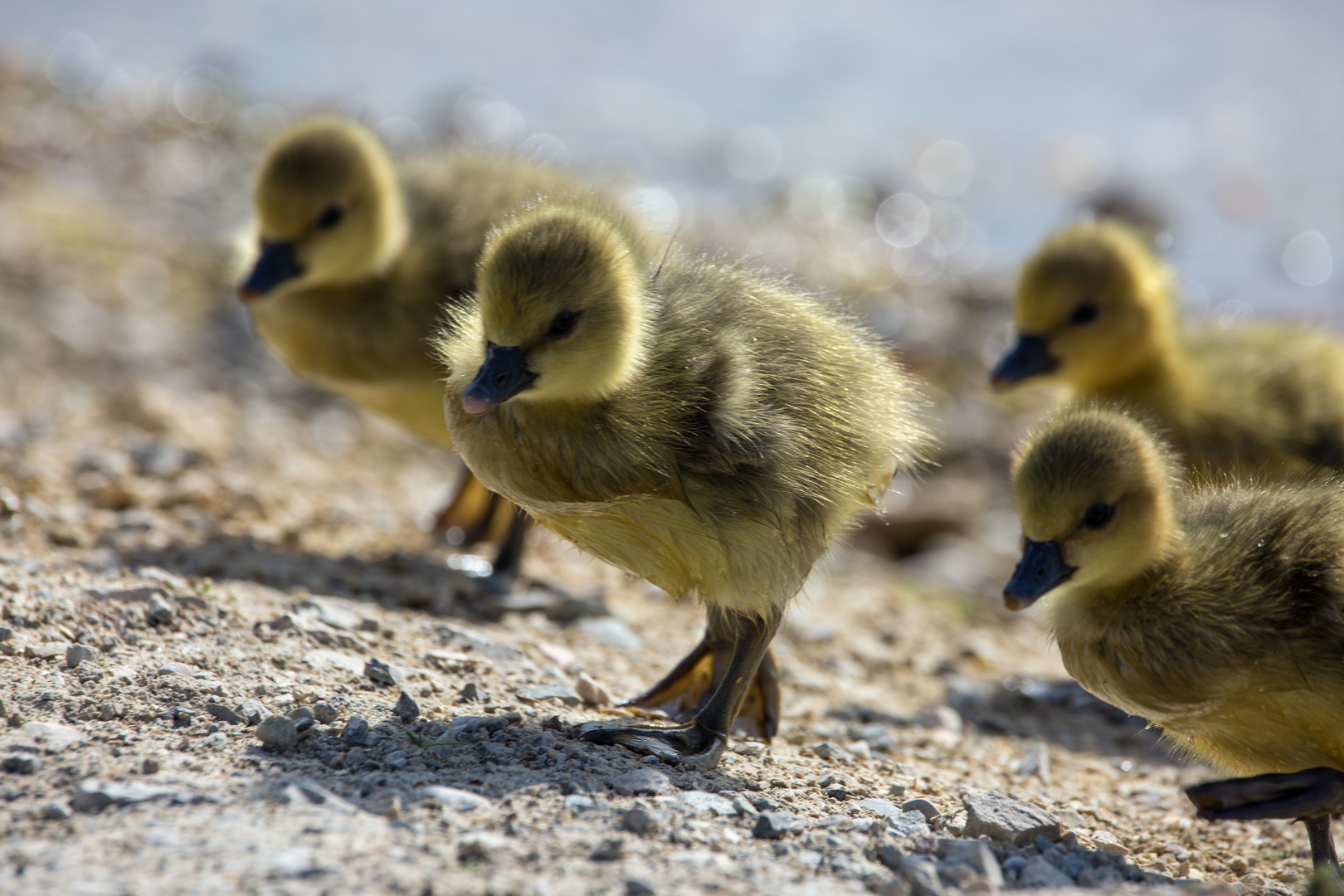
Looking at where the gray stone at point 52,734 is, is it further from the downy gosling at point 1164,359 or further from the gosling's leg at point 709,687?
the downy gosling at point 1164,359

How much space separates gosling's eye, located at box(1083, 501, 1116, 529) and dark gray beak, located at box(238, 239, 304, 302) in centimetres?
317

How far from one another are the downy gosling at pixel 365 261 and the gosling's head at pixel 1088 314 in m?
1.99

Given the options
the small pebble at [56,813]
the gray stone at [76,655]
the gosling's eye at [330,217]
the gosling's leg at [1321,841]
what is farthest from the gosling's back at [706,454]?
the gosling's eye at [330,217]

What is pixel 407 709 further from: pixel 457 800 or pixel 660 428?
pixel 660 428

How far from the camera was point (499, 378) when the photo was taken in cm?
336

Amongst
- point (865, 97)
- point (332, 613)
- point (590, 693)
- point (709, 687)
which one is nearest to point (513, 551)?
point (332, 613)

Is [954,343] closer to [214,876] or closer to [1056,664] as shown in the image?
[1056,664]

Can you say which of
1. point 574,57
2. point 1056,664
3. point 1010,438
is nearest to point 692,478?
point 1056,664

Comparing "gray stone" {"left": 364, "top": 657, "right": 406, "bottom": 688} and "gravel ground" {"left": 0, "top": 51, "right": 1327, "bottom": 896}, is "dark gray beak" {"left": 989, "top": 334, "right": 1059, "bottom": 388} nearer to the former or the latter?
"gravel ground" {"left": 0, "top": 51, "right": 1327, "bottom": 896}

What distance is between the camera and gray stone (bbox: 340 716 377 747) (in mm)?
3166

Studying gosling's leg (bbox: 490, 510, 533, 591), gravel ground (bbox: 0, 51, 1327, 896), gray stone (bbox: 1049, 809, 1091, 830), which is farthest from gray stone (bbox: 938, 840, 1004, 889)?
gosling's leg (bbox: 490, 510, 533, 591)

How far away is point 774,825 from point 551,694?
103cm

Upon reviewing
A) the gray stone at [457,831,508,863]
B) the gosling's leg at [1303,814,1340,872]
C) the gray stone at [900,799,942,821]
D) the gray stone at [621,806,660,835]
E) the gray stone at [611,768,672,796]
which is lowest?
the gray stone at [457,831,508,863]

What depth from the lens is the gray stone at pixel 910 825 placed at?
305cm
